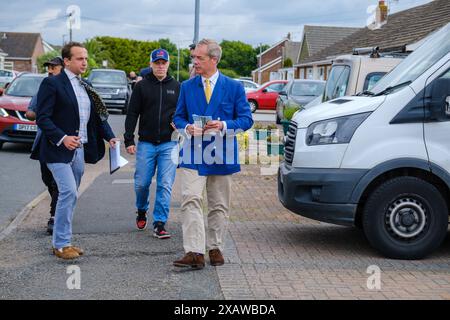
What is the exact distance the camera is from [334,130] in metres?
6.85

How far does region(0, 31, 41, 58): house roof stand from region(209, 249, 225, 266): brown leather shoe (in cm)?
9339

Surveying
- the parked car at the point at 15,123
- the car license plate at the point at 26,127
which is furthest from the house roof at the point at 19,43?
the car license plate at the point at 26,127

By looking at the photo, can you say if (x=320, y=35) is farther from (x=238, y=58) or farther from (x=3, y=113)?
(x=238, y=58)

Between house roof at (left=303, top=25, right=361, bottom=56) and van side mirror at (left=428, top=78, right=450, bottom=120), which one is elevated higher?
house roof at (left=303, top=25, right=361, bottom=56)

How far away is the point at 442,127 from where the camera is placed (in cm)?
664

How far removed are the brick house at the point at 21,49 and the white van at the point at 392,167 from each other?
91.4 metres

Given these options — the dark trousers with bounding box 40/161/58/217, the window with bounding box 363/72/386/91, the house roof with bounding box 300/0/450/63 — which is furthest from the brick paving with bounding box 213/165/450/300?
the house roof with bounding box 300/0/450/63

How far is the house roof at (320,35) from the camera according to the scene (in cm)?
5969

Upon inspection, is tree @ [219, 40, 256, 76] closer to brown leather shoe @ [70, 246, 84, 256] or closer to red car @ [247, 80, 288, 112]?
red car @ [247, 80, 288, 112]

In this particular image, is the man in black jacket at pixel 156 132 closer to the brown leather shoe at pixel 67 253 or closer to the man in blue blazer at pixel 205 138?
the brown leather shoe at pixel 67 253

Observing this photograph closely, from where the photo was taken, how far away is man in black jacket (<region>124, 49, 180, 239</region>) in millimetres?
7723
